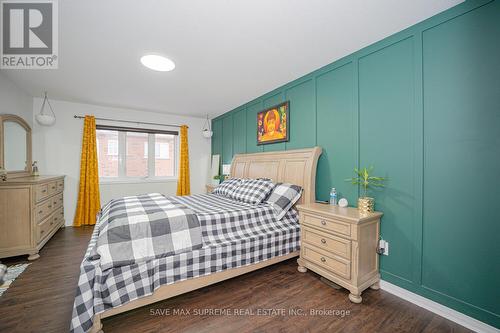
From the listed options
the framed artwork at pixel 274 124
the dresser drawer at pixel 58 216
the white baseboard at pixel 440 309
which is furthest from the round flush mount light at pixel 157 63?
the white baseboard at pixel 440 309

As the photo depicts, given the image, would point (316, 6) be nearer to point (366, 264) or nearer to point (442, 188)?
point (442, 188)

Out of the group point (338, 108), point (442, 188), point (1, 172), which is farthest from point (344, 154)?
point (1, 172)

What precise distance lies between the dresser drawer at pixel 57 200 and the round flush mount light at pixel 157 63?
2.81m

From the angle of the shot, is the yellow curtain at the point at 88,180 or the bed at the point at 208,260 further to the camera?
the yellow curtain at the point at 88,180

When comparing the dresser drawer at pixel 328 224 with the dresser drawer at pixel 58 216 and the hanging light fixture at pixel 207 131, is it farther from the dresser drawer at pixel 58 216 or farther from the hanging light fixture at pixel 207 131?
the dresser drawer at pixel 58 216

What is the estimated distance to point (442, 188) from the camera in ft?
5.39

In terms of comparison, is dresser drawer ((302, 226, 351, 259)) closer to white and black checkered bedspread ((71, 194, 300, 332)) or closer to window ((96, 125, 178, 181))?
white and black checkered bedspread ((71, 194, 300, 332))

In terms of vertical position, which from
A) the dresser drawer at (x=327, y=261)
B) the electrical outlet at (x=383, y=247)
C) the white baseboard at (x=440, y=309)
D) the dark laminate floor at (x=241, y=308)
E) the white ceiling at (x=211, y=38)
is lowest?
the dark laminate floor at (x=241, y=308)

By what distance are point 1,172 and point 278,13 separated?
156 inches

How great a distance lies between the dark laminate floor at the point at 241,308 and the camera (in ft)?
4.83

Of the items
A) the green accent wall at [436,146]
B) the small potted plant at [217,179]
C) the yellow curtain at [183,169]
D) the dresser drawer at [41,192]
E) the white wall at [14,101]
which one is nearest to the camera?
the green accent wall at [436,146]

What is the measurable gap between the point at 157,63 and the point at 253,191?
203 centimetres

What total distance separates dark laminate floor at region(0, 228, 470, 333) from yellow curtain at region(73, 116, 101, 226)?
6.44ft

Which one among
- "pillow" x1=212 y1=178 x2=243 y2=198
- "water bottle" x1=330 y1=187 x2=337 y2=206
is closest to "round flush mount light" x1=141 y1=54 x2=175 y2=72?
"pillow" x1=212 y1=178 x2=243 y2=198
